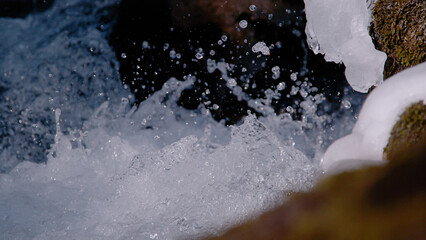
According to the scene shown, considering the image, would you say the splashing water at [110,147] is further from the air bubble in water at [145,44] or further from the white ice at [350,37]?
the white ice at [350,37]

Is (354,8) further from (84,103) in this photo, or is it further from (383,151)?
(84,103)

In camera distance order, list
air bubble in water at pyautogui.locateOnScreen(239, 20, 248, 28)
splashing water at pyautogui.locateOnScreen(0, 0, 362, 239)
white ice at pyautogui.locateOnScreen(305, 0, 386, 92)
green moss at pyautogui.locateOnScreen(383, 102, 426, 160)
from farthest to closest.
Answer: air bubble in water at pyautogui.locateOnScreen(239, 20, 248, 28) < white ice at pyautogui.locateOnScreen(305, 0, 386, 92) < splashing water at pyautogui.locateOnScreen(0, 0, 362, 239) < green moss at pyautogui.locateOnScreen(383, 102, 426, 160)

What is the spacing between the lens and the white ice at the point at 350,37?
2150mm

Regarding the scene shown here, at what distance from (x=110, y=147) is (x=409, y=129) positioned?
1.94 m

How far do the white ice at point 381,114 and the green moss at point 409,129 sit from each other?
0.02 metres

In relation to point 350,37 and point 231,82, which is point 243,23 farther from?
point 350,37

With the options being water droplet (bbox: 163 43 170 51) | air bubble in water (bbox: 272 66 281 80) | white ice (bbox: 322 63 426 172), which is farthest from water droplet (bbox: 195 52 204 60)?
white ice (bbox: 322 63 426 172)

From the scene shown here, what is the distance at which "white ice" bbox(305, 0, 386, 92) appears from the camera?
7.06ft

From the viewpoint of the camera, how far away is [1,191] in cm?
245

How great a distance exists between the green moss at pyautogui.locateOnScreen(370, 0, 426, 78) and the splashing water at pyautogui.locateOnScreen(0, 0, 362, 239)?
540mm

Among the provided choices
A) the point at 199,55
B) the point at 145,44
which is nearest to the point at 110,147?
the point at 145,44

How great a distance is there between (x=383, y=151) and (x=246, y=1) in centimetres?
153

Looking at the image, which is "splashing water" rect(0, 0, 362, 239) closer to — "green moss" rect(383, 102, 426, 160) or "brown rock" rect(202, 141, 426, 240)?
"green moss" rect(383, 102, 426, 160)

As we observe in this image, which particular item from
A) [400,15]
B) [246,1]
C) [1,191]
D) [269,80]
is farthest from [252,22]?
[1,191]
